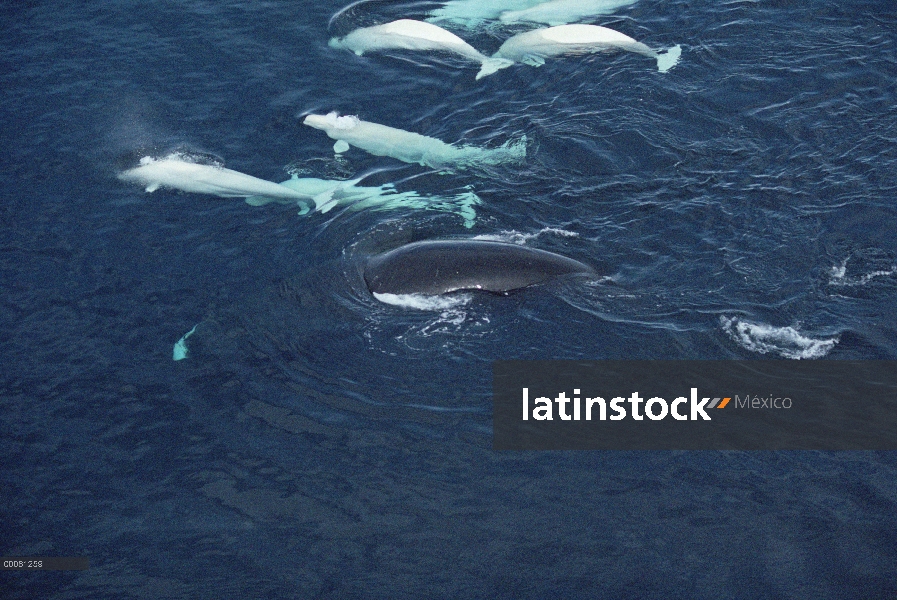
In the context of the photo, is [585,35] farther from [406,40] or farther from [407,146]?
[407,146]

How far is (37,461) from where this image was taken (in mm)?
15195

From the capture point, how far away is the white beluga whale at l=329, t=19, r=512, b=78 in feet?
84.5

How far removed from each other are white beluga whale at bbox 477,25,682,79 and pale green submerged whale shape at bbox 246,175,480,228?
5.86 m

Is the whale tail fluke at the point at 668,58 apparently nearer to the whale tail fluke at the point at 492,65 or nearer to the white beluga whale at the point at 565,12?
the white beluga whale at the point at 565,12

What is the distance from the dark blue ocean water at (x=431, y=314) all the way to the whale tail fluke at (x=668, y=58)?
13.2 inches

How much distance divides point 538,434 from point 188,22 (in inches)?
757

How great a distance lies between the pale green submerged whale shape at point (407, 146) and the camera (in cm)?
2119

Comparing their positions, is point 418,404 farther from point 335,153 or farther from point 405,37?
point 405,37

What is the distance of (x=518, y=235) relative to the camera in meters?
18.7

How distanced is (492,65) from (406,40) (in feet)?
9.46

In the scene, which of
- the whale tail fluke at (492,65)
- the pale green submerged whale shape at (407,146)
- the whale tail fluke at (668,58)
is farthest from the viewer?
the whale tail fluke at (492,65)

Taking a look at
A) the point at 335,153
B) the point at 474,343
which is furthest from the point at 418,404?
the point at 335,153

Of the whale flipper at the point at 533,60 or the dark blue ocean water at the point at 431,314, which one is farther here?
the whale flipper at the point at 533,60

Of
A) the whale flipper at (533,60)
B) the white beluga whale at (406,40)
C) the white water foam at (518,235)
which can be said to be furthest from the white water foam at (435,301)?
the white beluga whale at (406,40)
